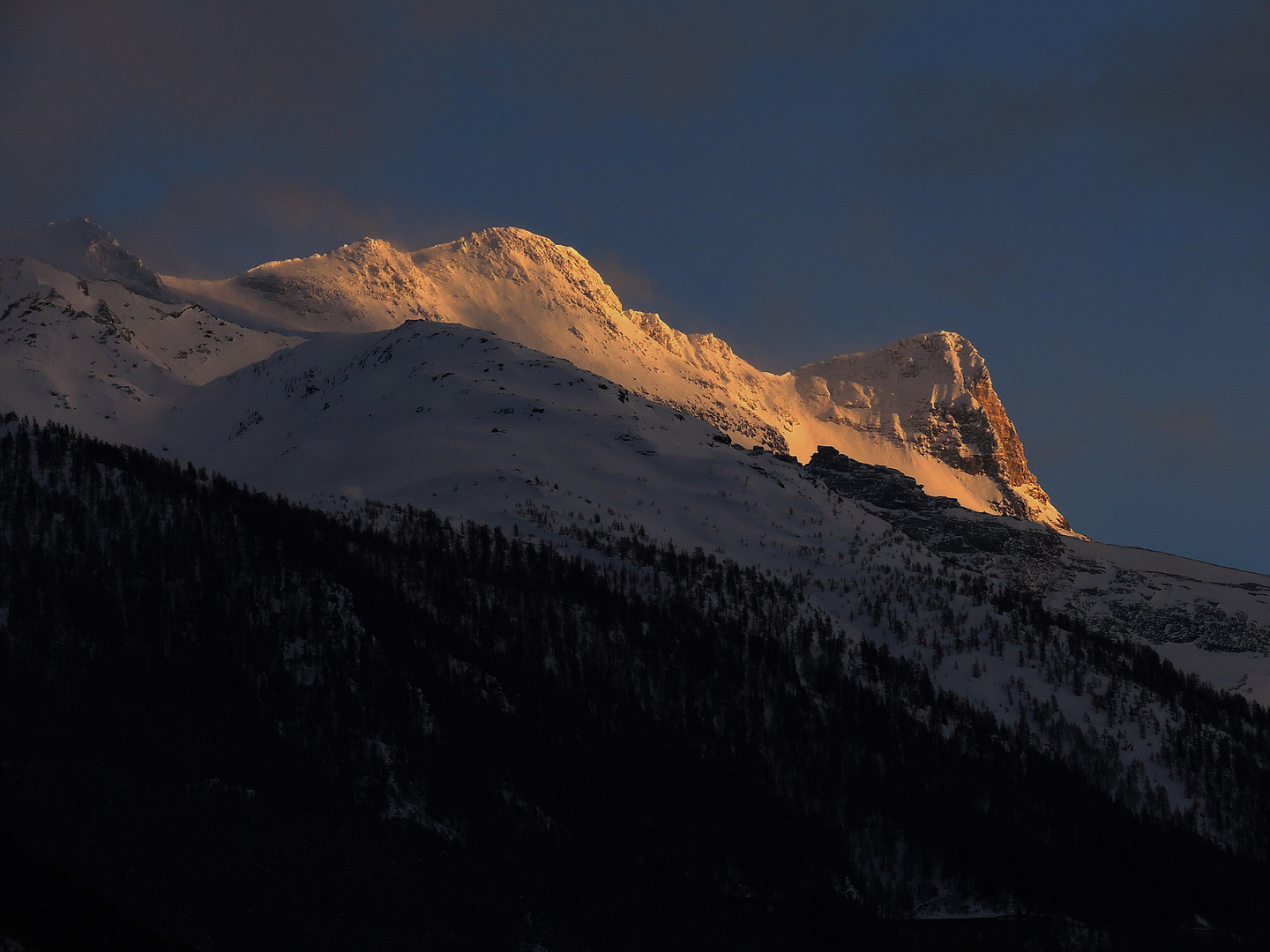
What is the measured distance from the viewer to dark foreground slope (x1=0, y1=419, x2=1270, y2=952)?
13338cm

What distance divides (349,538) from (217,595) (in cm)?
2746

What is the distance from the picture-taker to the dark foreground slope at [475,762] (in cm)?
13338

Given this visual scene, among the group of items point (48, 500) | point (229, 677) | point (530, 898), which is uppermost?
point (48, 500)

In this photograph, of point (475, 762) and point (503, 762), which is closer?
point (475, 762)

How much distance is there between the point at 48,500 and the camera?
177625 millimetres

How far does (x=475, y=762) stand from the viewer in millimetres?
154875

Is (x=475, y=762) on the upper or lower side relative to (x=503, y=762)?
lower

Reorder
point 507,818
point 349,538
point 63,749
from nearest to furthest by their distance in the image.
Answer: point 63,749 < point 507,818 < point 349,538

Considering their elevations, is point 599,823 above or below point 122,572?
below

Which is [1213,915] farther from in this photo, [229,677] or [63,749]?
[63,749]

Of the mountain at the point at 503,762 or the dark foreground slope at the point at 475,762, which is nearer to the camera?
the dark foreground slope at the point at 475,762

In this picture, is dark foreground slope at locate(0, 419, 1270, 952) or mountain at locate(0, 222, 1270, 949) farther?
mountain at locate(0, 222, 1270, 949)

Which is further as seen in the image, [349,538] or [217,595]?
[349,538]

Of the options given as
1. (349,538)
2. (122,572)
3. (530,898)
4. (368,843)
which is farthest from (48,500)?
(530,898)
